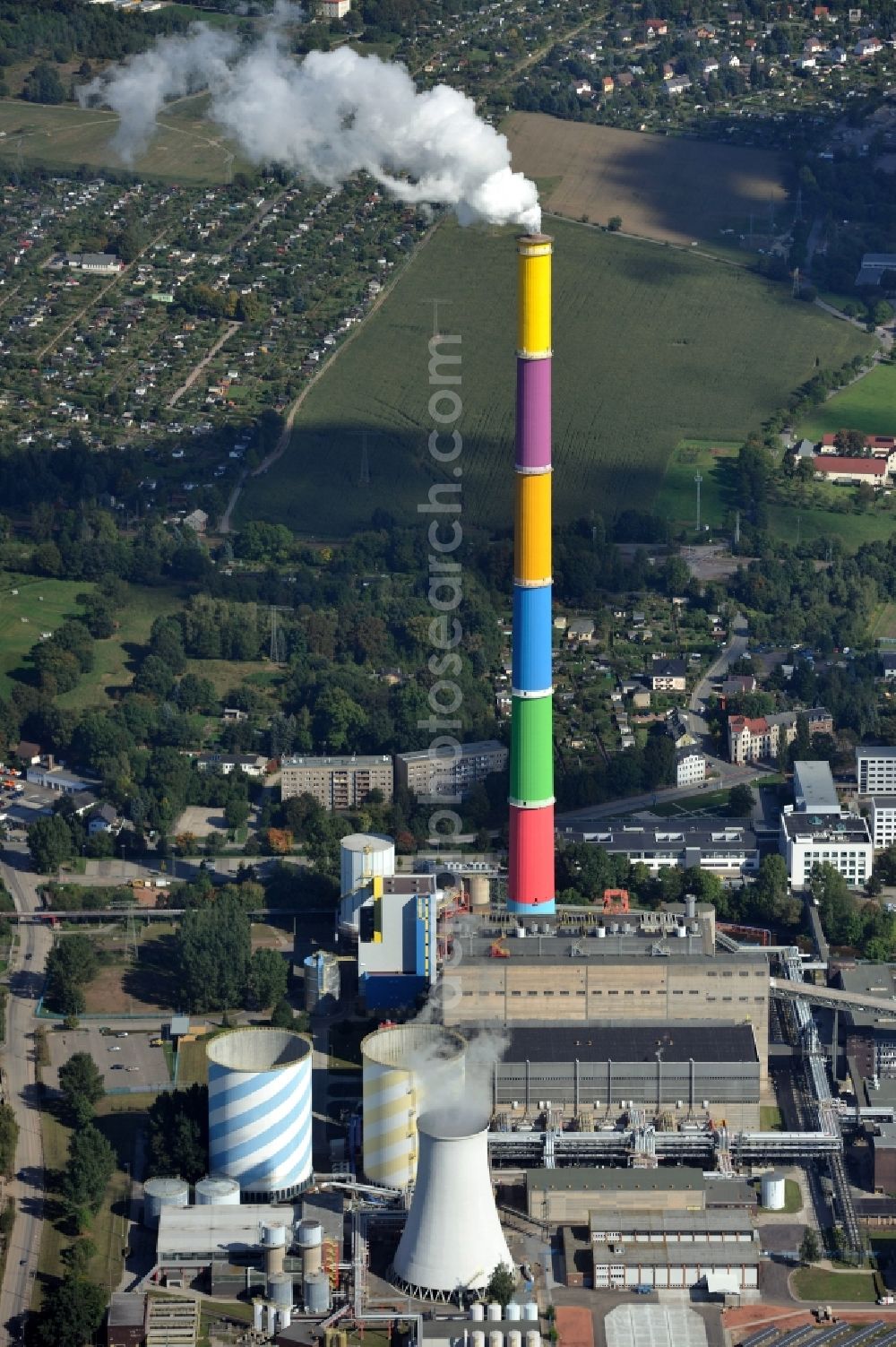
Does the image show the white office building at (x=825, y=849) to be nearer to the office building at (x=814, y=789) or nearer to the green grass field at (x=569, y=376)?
the office building at (x=814, y=789)

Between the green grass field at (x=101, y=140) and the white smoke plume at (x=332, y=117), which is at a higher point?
the white smoke plume at (x=332, y=117)

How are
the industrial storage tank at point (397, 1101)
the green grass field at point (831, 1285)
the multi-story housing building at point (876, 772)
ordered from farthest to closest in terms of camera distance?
the multi-story housing building at point (876, 772), the industrial storage tank at point (397, 1101), the green grass field at point (831, 1285)

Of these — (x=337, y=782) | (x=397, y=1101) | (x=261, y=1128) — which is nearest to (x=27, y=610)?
(x=337, y=782)

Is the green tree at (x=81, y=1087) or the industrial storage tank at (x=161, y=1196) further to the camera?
the green tree at (x=81, y=1087)

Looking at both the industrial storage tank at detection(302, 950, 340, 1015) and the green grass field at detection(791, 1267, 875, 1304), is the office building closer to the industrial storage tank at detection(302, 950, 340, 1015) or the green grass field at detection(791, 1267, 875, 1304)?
the industrial storage tank at detection(302, 950, 340, 1015)

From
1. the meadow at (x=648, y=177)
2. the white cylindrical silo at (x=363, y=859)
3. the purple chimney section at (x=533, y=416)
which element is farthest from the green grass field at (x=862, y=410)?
the purple chimney section at (x=533, y=416)

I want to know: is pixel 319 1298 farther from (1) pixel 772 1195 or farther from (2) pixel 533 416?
(2) pixel 533 416

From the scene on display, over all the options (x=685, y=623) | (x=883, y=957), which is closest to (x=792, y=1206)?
(x=883, y=957)

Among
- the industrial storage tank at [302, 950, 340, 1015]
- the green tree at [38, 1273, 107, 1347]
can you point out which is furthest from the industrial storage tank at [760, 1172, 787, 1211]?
the green tree at [38, 1273, 107, 1347]

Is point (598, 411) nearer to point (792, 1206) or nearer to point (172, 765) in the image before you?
point (172, 765)
